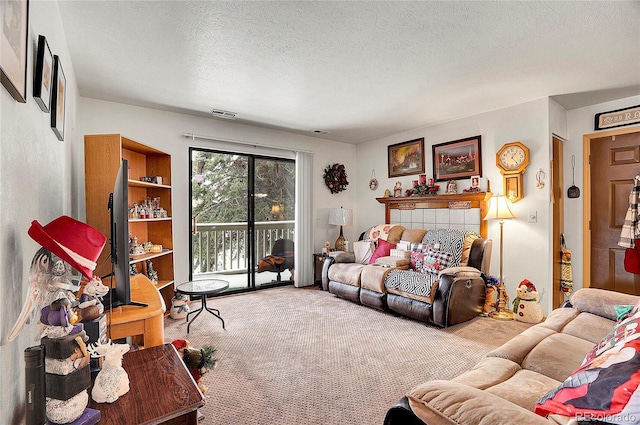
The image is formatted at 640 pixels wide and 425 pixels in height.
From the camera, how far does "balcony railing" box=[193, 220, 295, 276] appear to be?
14.6 ft

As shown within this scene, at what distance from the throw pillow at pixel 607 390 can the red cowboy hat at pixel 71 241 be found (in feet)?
4.82

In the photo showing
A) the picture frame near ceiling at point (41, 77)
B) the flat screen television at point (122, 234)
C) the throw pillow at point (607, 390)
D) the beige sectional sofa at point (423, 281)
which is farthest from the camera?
the beige sectional sofa at point (423, 281)

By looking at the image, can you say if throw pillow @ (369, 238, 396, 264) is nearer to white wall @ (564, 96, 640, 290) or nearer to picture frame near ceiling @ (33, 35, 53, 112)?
white wall @ (564, 96, 640, 290)

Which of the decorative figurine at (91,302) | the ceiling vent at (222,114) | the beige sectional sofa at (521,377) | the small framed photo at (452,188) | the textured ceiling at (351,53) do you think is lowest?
the beige sectional sofa at (521,377)

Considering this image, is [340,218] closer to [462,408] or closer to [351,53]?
[351,53]

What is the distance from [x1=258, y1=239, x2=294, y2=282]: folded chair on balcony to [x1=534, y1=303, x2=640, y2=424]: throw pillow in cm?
429

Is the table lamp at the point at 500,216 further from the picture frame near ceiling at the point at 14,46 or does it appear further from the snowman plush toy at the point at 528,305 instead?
the picture frame near ceiling at the point at 14,46

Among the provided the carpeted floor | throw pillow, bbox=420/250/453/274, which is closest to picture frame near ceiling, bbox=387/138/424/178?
throw pillow, bbox=420/250/453/274

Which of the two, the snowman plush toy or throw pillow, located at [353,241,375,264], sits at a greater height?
throw pillow, located at [353,241,375,264]

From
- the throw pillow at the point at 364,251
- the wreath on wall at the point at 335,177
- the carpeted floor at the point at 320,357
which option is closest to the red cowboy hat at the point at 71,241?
the carpeted floor at the point at 320,357

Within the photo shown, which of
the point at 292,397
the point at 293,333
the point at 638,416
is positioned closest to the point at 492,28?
the point at 638,416

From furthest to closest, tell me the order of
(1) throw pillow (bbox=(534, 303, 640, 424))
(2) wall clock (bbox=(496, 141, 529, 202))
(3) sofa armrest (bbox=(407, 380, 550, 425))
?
1. (2) wall clock (bbox=(496, 141, 529, 202))
2. (3) sofa armrest (bbox=(407, 380, 550, 425))
3. (1) throw pillow (bbox=(534, 303, 640, 424))

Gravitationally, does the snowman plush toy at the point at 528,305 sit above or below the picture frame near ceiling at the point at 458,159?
below

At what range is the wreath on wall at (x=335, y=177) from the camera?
5.42 meters
